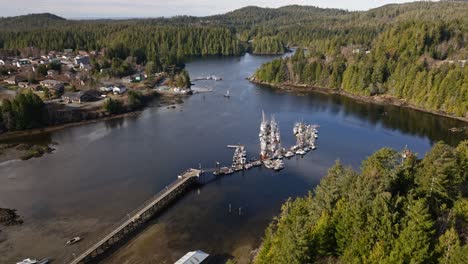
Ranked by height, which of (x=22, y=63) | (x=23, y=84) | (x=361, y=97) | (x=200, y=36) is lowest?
(x=361, y=97)

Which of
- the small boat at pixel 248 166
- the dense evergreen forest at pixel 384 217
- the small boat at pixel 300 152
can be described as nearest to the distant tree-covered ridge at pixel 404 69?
the small boat at pixel 300 152

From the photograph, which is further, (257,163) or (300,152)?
(300,152)

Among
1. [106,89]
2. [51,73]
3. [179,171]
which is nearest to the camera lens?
[179,171]

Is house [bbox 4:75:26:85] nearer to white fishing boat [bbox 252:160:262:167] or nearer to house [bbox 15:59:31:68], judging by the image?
house [bbox 15:59:31:68]

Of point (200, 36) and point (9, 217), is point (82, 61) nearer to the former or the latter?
point (200, 36)

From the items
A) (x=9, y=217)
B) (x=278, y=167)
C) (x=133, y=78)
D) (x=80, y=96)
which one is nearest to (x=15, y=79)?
(x=80, y=96)

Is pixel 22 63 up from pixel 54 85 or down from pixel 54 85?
up
